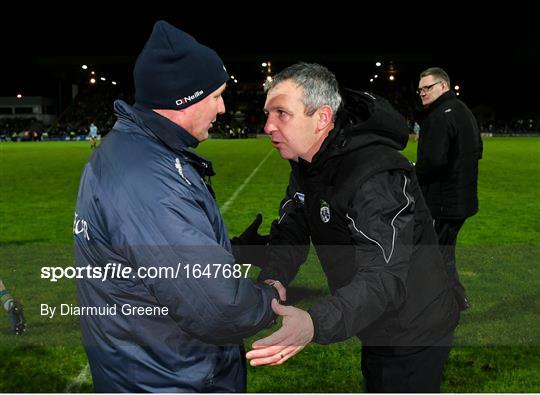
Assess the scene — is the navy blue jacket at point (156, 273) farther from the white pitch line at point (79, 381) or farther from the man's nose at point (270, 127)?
the white pitch line at point (79, 381)

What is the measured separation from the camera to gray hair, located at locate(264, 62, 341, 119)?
7.73 feet

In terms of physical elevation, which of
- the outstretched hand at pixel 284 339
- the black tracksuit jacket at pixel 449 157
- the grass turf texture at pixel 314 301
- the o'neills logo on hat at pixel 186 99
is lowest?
the grass turf texture at pixel 314 301

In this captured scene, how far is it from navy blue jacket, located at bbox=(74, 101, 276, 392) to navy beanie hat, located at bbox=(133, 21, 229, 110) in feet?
0.23

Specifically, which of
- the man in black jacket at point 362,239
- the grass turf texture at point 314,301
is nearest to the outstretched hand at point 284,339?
the man in black jacket at point 362,239

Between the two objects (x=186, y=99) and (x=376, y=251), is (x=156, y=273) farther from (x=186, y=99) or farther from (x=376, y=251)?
(x=376, y=251)

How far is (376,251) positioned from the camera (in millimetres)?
2180

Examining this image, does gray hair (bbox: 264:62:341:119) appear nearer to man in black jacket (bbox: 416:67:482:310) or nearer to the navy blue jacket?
the navy blue jacket

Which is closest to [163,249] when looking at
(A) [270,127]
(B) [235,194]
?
(A) [270,127]

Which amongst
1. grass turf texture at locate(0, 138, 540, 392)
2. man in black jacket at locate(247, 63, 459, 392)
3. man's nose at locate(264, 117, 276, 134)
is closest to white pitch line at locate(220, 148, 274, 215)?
grass turf texture at locate(0, 138, 540, 392)

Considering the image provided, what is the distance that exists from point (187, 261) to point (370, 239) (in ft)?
2.23

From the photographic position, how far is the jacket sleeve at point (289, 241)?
9.21ft

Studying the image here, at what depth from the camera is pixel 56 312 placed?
6.25m

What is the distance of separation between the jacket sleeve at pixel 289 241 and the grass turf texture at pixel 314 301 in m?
2.01

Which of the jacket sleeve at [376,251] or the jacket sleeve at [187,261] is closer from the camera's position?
the jacket sleeve at [187,261]
